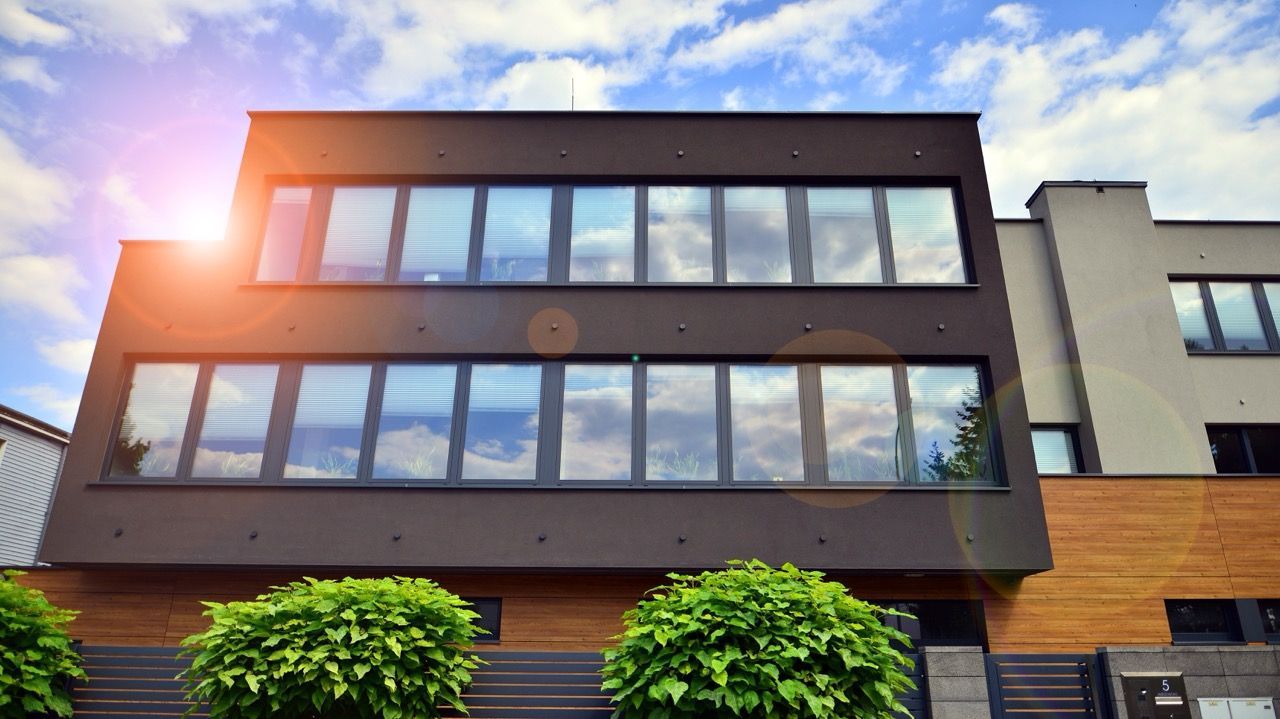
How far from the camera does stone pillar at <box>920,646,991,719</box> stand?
769cm

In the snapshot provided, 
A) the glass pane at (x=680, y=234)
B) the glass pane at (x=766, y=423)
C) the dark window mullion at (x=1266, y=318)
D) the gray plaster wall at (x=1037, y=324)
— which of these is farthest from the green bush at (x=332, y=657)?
the dark window mullion at (x=1266, y=318)

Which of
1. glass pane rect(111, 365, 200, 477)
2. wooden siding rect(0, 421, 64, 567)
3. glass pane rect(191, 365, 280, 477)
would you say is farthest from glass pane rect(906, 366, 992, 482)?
wooden siding rect(0, 421, 64, 567)

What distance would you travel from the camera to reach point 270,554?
33.5 feet

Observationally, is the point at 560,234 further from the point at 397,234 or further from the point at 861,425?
the point at 861,425

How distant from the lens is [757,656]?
648 cm

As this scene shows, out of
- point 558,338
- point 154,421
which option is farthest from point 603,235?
point 154,421

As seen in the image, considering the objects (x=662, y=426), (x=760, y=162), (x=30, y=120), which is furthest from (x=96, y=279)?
(x=760, y=162)

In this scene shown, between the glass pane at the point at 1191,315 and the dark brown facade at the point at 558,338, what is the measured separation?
18.6ft

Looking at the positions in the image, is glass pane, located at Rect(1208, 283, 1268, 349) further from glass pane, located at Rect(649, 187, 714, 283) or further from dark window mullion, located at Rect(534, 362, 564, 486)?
dark window mullion, located at Rect(534, 362, 564, 486)

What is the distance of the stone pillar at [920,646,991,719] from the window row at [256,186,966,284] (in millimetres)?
5691

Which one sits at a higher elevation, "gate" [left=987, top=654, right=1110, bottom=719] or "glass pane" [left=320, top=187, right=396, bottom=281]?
"glass pane" [left=320, top=187, right=396, bottom=281]

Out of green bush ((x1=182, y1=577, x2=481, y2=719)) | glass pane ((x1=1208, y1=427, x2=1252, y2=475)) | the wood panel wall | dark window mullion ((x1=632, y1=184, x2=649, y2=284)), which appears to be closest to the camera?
green bush ((x1=182, y1=577, x2=481, y2=719))

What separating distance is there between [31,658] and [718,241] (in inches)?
385

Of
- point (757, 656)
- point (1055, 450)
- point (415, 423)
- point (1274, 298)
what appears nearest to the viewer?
point (757, 656)
